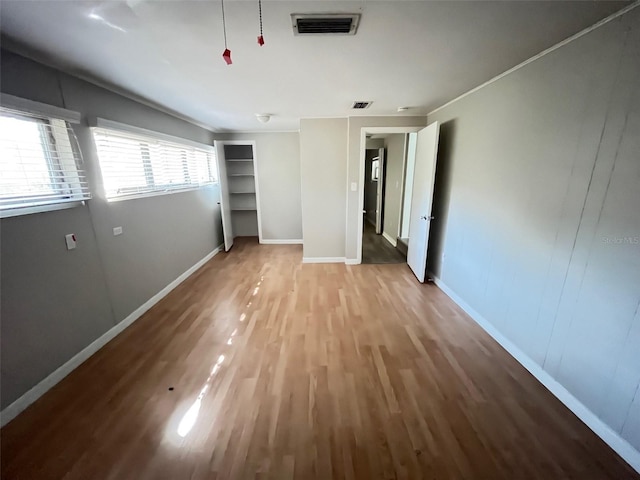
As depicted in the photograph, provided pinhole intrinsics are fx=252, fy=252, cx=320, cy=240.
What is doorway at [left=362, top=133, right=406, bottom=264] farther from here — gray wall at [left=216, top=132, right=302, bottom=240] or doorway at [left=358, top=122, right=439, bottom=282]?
gray wall at [left=216, top=132, right=302, bottom=240]

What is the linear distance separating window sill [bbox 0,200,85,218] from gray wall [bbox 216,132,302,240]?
135 inches

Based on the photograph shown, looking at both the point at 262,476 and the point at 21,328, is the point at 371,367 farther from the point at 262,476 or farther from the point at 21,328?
the point at 21,328

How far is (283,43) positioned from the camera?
1.56 meters

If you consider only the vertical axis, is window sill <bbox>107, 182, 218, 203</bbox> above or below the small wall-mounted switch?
above

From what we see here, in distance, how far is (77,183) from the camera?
207 cm

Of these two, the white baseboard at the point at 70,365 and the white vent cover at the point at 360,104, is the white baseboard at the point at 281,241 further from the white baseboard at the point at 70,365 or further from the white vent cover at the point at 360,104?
the white vent cover at the point at 360,104

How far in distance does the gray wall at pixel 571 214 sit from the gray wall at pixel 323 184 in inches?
75.8

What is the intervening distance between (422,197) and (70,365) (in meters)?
4.00

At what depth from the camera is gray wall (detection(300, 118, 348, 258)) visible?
3.87 m

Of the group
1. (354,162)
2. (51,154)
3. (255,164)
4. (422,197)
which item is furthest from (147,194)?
(422,197)

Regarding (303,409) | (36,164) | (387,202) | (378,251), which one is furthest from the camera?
(387,202)

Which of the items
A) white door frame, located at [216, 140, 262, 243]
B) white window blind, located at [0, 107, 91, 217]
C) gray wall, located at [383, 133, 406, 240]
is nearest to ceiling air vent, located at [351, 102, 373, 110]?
gray wall, located at [383, 133, 406, 240]

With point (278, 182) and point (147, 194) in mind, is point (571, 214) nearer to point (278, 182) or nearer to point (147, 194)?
point (147, 194)

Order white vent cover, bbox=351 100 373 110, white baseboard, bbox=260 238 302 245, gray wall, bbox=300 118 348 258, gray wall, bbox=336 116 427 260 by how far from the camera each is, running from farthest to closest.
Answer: white baseboard, bbox=260 238 302 245, gray wall, bbox=300 118 348 258, gray wall, bbox=336 116 427 260, white vent cover, bbox=351 100 373 110
